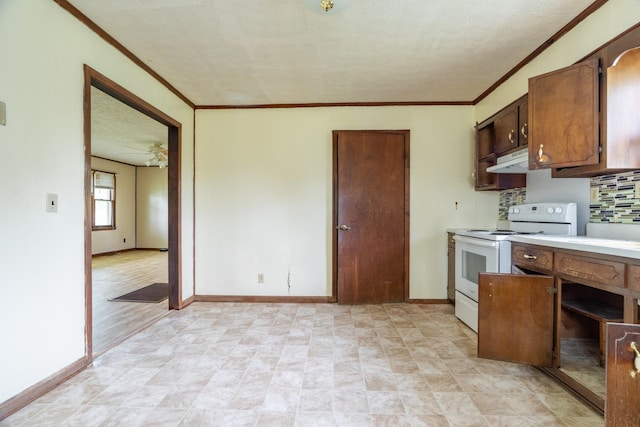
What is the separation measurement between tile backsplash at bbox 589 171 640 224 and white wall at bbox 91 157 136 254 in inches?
348

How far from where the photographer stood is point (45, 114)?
1805 millimetres

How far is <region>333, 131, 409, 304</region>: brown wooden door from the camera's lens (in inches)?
139

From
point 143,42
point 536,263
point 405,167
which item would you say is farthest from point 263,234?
point 536,263

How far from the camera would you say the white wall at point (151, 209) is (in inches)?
323

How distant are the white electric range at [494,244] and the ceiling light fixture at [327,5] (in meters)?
2.00

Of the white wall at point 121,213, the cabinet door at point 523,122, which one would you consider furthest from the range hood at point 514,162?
the white wall at point 121,213

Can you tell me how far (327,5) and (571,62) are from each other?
1.85 meters

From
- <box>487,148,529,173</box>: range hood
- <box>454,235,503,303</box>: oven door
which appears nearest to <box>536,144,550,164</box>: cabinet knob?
<box>487,148,529,173</box>: range hood

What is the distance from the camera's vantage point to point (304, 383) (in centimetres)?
190

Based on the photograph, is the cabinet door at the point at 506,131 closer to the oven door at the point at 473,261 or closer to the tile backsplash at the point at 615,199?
the tile backsplash at the point at 615,199

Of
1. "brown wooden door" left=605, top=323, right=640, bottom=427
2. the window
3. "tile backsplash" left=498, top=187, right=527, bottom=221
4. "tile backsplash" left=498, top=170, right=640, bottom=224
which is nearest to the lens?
"brown wooden door" left=605, top=323, right=640, bottom=427

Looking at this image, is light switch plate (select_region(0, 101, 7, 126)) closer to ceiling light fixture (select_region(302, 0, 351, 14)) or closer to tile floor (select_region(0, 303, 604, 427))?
tile floor (select_region(0, 303, 604, 427))

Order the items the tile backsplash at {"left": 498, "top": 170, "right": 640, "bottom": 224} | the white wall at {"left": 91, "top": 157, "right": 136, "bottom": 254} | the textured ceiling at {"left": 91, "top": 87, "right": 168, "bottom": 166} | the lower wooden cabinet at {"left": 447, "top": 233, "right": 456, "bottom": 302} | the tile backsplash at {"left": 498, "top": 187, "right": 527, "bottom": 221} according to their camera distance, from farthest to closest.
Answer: the white wall at {"left": 91, "top": 157, "right": 136, "bottom": 254} < the textured ceiling at {"left": 91, "top": 87, "right": 168, "bottom": 166} < the lower wooden cabinet at {"left": 447, "top": 233, "right": 456, "bottom": 302} < the tile backsplash at {"left": 498, "top": 187, "right": 527, "bottom": 221} < the tile backsplash at {"left": 498, "top": 170, "right": 640, "bottom": 224}

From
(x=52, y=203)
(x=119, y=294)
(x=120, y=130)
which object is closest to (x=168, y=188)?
(x=52, y=203)
